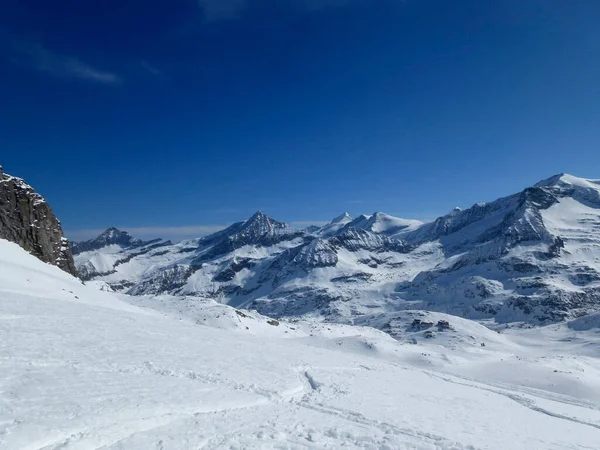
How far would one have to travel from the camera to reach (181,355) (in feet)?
77.4

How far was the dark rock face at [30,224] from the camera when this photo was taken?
6000 centimetres

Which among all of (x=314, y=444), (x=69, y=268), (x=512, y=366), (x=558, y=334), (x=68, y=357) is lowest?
(x=558, y=334)

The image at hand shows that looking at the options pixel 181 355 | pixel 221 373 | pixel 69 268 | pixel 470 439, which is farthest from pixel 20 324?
pixel 69 268

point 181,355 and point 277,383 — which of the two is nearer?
point 277,383

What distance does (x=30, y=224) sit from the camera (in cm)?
6353

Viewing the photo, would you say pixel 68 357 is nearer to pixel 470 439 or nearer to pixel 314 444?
pixel 314 444

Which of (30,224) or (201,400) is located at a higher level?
(30,224)

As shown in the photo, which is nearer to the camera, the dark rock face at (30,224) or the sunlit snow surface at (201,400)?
the sunlit snow surface at (201,400)

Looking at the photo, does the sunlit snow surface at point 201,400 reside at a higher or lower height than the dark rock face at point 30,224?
lower

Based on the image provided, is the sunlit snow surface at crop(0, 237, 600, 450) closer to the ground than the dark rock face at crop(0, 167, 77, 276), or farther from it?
closer to the ground

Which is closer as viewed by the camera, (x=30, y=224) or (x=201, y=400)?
(x=201, y=400)

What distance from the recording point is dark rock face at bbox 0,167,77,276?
60.0 meters

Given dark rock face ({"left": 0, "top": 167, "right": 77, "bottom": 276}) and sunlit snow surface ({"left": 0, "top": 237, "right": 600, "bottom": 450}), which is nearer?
sunlit snow surface ({"left": 0, "top": 237, "right": 600, "bottom": 450})

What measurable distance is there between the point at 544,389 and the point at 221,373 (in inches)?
1759
